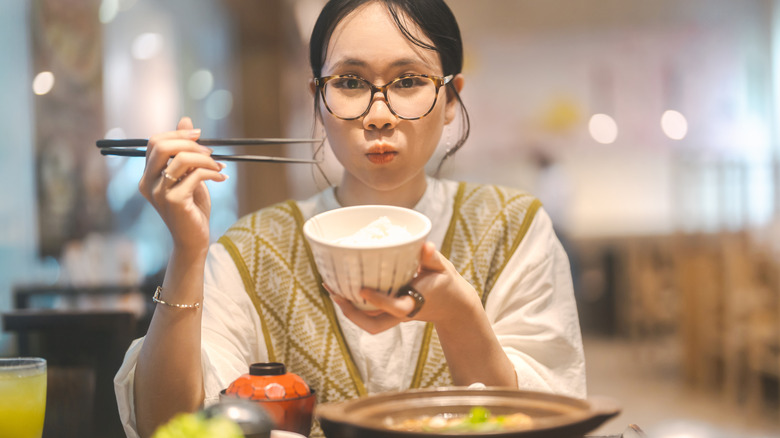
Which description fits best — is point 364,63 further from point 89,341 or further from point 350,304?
point 89,341

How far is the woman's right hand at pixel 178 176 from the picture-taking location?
1033mm

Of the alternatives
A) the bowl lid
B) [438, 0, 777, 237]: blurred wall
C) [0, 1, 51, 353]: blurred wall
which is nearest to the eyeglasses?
the bowl lid

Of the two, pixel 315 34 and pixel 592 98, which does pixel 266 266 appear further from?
pixel 592 98

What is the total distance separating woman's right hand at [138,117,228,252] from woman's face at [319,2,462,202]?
28cm

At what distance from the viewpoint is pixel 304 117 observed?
348 inches

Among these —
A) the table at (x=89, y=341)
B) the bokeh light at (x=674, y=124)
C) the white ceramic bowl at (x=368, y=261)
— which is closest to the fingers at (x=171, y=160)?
the white ceramic bowl at (x=368, y=261)

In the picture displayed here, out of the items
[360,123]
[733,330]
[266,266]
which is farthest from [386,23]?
[733,330]

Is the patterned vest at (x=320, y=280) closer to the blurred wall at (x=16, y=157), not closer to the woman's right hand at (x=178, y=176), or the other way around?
the woman's right hand at (x=178, y=176)

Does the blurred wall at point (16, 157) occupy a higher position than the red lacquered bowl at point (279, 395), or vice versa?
the blurred wall at point (16, 157)

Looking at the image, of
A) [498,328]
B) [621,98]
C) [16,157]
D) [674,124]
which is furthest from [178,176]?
[674,124]

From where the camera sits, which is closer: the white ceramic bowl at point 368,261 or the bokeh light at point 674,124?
the white ceramic bowl at point 368,261

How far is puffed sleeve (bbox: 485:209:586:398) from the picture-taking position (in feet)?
4.35

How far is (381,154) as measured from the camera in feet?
4.19

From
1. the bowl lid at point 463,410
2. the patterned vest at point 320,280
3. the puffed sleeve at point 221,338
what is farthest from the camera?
the patterned vest at point 320,280
